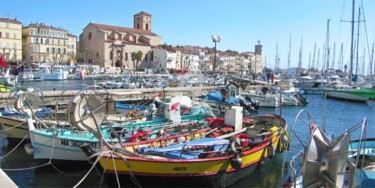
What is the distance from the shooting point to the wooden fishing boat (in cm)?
1166

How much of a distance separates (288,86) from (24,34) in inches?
3270

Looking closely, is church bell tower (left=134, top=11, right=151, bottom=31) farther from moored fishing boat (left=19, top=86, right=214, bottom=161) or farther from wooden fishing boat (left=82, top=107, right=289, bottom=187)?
wooden fishing boat (left=82, top=107, right=289, bottom=187)

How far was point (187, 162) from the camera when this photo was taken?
11914 mm

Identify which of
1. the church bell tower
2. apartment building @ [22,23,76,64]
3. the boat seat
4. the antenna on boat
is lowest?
the boat seat

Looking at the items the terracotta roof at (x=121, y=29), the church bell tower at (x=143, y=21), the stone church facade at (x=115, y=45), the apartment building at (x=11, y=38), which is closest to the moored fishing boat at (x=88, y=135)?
the apartment building at (x=11, y=38)

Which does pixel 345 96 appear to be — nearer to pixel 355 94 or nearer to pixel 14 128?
pixel 355 94

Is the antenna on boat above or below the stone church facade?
below

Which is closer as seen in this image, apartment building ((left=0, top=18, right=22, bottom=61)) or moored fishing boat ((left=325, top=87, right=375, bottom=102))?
moored fishing boat ((left=325, top=87, right=375, bottom=102))

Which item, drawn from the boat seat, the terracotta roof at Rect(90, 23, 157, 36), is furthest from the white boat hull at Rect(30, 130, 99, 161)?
the terracotta roof at Rect(90, 23, 157, 36)

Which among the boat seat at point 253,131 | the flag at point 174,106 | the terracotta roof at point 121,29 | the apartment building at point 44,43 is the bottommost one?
the boat seat at point 253,131

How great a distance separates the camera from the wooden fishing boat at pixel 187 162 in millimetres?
11664

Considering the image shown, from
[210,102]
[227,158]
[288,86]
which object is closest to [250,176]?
[227,158]

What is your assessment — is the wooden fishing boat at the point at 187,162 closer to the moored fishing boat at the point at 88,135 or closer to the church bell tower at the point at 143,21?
the moored fishing boat at the point at 88,135

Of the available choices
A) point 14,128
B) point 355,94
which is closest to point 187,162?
point 14,128
